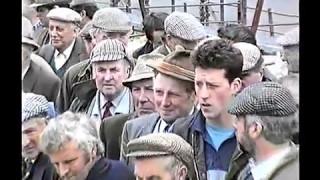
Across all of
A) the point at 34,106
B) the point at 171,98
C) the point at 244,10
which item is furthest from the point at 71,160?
the point at 244,10

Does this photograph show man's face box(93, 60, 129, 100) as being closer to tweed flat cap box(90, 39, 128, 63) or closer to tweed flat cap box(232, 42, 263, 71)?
tweed flat cap box(90, 39, 128, 63)

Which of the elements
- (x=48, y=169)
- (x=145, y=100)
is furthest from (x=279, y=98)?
(x=48, y=169)

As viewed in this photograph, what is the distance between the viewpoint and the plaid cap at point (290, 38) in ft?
5.71

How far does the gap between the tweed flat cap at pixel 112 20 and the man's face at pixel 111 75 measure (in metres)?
0.11

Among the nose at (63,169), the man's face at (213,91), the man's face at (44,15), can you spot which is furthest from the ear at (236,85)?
the man's face at (44,15)

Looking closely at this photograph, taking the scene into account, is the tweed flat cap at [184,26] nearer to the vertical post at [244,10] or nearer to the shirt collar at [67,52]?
the vertical post at [244,10]

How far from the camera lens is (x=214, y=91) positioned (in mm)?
1834

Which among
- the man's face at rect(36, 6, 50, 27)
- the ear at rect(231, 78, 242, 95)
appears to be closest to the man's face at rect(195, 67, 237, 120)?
the ear at rect(231, 78, 242, 95)

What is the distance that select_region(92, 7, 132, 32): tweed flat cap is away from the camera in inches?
79.6

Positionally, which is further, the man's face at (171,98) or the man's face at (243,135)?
the man's face at (171,98)

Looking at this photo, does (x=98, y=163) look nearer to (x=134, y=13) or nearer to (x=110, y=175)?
(x=110, y=175)

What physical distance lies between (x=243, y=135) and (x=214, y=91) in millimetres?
130

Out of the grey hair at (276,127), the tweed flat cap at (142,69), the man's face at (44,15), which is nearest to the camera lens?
the grey hair at (276,127)
